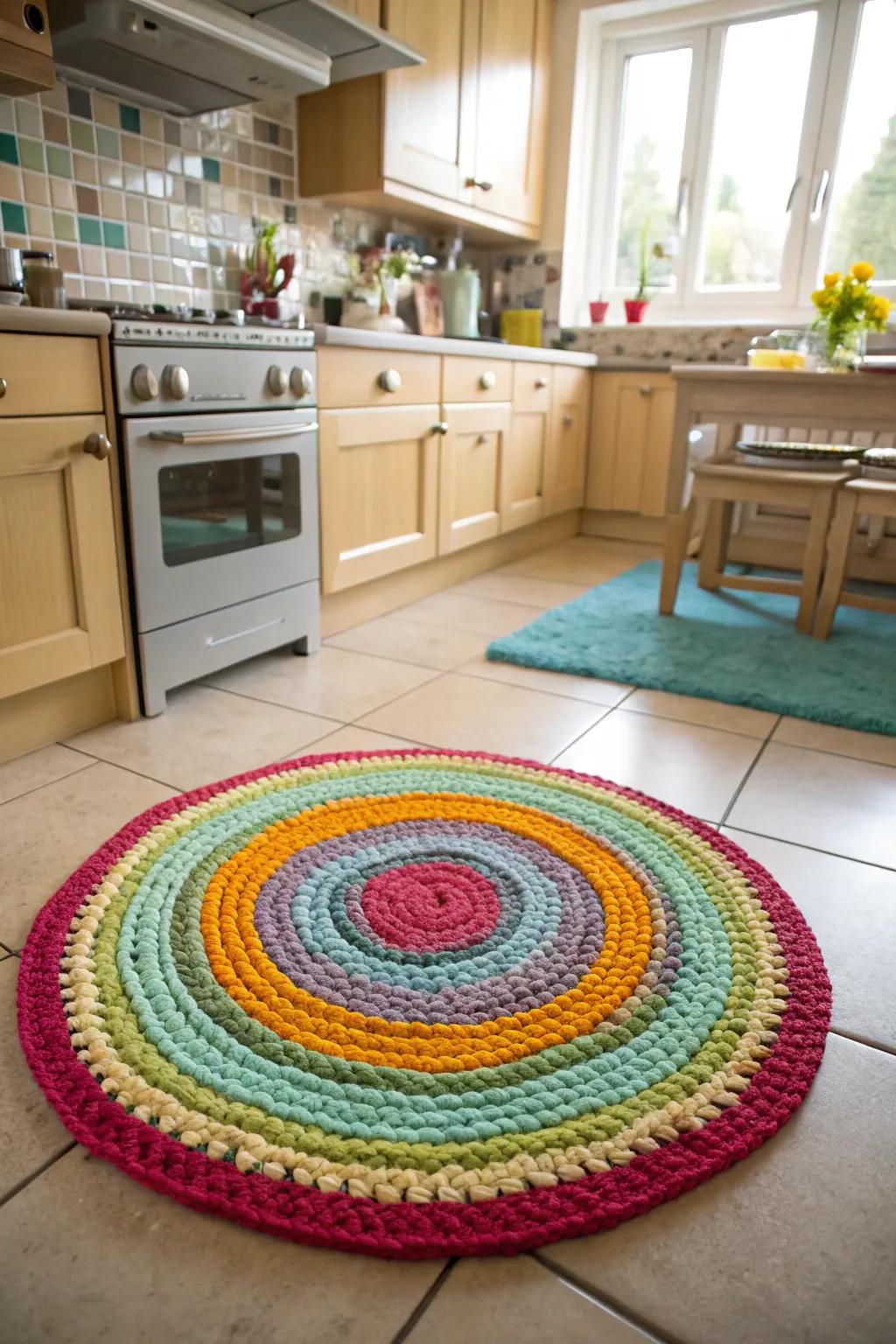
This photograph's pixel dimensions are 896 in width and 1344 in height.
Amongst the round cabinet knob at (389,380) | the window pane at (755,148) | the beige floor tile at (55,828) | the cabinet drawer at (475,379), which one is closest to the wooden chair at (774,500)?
the cabinet drawer at (475,379)

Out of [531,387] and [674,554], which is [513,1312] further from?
[531,387]

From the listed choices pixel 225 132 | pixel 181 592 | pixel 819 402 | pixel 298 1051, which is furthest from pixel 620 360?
pixel 298 1051

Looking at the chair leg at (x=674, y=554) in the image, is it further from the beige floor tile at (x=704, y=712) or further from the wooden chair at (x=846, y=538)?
the beige floor tile at (x=704, y=712)

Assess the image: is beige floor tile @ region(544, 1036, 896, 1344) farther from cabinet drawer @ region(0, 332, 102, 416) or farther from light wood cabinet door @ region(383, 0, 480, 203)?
light wood cabinet door @ region(383, 0, 480, 203)

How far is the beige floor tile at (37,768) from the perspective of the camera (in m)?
1.53

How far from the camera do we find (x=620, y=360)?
374 centimetres

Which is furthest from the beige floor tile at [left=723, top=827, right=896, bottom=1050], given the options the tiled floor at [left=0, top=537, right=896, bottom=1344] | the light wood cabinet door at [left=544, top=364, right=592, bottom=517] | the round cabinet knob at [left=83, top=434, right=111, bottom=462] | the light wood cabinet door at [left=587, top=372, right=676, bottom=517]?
the light wood cabinet door at [left=587, top=372, right=676, bottom=517]

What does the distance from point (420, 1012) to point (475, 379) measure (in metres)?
2.27

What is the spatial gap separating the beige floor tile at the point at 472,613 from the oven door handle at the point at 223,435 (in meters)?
0.73

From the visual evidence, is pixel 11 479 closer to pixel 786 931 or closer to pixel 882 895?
pixel 786 931

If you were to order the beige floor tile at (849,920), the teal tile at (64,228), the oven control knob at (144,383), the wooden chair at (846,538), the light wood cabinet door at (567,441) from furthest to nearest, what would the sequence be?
the light wood cabinet door at (567,441) < the wooden chair at (846,538) < the teal tile at (64,228) < the oven control knob at (144,383) < the beige floor tile at (849,920)

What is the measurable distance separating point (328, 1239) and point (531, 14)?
401cm

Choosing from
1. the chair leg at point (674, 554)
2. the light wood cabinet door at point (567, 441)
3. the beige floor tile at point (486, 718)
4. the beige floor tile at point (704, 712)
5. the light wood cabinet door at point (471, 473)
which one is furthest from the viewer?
the light wood cabinet door at point (567, 441)

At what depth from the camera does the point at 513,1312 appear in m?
0.71
